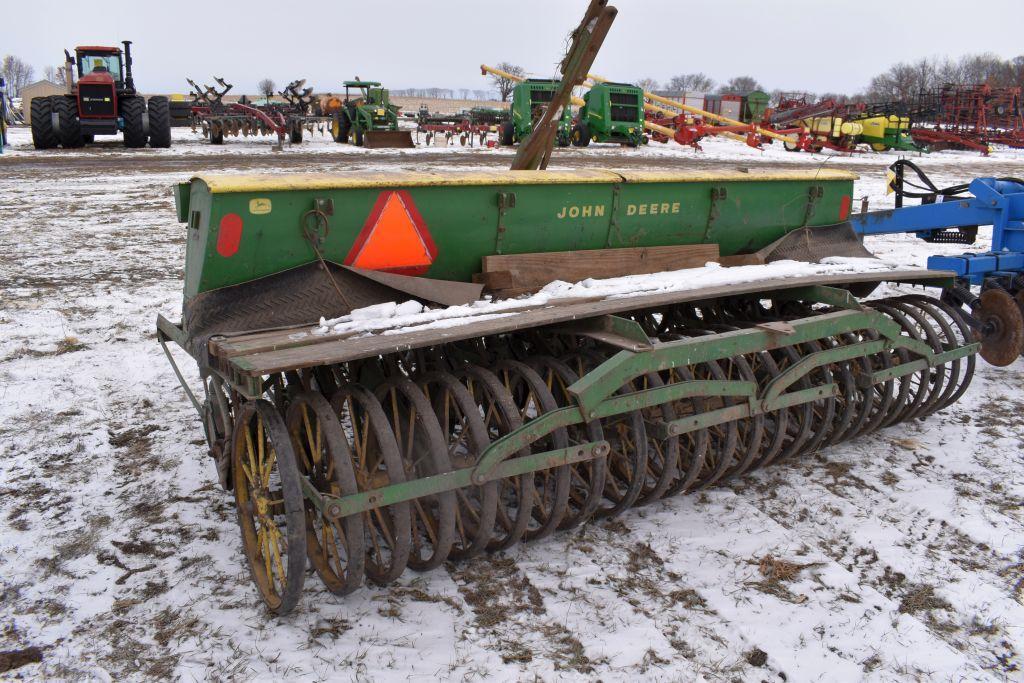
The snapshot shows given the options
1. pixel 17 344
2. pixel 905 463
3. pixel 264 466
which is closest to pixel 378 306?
pixel 264 466

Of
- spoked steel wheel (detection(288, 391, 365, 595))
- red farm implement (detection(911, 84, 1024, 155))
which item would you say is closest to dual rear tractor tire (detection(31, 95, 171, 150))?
spoked steel wheel (detection(288, 391, 365, 595))

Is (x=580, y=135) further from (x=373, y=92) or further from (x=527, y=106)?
(x=373, y=92)

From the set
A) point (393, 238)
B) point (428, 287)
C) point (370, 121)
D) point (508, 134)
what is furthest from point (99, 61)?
point (428, 287)

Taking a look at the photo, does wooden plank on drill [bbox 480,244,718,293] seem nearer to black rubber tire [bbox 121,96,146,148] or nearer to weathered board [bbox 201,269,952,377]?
weathered board [bbox 201,269,952,377]

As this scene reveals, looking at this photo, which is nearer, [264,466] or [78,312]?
[264,466]

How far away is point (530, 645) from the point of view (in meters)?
2.72

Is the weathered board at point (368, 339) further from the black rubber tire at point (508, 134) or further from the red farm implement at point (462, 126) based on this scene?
the red farm implement at point (462, 126)

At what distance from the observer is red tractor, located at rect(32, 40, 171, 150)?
19.4 m

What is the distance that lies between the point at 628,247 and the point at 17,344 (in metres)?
4.35

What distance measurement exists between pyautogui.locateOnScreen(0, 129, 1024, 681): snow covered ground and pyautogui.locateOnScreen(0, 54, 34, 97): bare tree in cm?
9912

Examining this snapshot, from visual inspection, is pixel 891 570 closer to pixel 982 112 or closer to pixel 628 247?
pixel 628 247

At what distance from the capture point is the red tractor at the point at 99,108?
1938cm

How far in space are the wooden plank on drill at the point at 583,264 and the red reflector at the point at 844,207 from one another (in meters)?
1.07

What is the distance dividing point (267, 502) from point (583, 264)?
196cm
